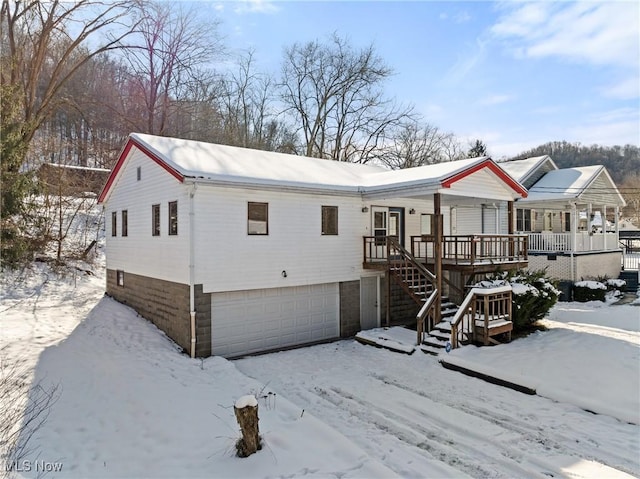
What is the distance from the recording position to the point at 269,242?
40.0 ft

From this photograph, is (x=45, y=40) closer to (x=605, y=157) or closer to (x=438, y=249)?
(x=438, y=249)

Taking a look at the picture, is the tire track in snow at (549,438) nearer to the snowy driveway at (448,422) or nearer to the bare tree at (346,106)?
the snowy driveway at (448,422)

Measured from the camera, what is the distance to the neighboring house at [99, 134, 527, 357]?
1122cm

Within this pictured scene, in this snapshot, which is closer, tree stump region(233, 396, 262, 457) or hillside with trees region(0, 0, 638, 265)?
tree stump region(233, 396, 262, 457)

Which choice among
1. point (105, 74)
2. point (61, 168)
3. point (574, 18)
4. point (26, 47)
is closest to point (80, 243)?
point (61, 168)

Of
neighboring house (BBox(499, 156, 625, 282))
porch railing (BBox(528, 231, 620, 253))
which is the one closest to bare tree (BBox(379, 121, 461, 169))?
neighboring house (BBox(499, 156, 625, 282))

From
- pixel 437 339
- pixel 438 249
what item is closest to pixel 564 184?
pixel 438 249

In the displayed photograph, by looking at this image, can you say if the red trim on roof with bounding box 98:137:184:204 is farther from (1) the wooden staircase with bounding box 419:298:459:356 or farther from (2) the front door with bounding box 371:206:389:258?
(1) the wooden staircase with bounding box 419:298:459:356

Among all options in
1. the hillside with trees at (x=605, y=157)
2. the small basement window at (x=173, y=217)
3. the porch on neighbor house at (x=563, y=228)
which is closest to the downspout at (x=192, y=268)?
the small basement window at (x=173, y=217)

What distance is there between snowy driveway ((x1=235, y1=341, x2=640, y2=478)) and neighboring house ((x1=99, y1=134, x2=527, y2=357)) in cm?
222

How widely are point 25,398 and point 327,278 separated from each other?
838 cm

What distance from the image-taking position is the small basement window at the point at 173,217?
38.6ft

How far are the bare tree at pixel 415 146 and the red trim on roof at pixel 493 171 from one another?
20225 mm

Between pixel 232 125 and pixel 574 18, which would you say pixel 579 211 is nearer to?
pixel 574 18
